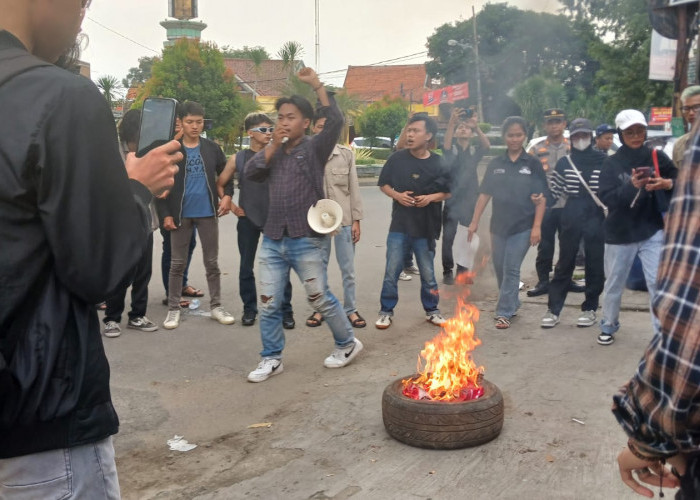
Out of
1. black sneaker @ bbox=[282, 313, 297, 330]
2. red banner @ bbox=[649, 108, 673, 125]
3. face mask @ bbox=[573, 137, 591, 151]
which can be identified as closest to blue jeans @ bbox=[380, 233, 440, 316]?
black sneaker @ bbox=[282, 313, 297, 330]

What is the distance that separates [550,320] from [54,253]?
5.83 m

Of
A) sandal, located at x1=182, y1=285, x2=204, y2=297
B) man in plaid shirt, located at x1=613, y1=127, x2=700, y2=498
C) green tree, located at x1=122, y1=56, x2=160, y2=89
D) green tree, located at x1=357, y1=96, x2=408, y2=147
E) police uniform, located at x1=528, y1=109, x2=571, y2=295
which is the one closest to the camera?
man in plaid shirt, located at x1=613, y1=127, x2=700, y2=498

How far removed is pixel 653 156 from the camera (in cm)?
562

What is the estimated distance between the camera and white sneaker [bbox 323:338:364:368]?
→ 568 cm

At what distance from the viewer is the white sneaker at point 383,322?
6.79 m

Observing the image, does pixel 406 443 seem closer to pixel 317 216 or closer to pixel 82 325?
Answer: pixel 317 216

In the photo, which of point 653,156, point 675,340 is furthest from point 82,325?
point 653,156

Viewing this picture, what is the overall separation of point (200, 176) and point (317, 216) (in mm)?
2009

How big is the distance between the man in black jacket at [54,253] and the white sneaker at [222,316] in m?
5.26

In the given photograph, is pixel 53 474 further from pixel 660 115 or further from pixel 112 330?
pixel 660 115

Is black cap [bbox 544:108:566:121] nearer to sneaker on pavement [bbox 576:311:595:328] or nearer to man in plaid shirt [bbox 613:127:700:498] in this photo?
sneaker on pavement [bbox 576:311:595:328]

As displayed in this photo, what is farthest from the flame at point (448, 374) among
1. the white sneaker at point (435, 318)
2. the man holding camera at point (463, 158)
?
the man holding camera at point (463, 158)

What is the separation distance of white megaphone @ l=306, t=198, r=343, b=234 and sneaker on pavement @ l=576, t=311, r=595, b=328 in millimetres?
2809

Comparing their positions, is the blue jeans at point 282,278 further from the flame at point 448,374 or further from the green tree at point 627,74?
the green tree at point 627,74
